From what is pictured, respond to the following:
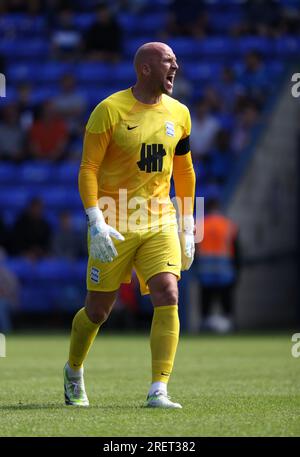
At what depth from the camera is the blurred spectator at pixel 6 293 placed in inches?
709

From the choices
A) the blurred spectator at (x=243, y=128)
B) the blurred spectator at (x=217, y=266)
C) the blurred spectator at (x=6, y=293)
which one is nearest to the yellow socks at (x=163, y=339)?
the blurred spectator at (x=217, y=266)

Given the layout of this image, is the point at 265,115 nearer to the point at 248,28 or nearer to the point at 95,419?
the point at 248,28

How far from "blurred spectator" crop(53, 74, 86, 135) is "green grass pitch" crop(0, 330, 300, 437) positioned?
668cm

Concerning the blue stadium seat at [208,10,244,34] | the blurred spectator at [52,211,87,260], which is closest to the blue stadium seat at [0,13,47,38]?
the blue stadium seat at [208,10,244,34]

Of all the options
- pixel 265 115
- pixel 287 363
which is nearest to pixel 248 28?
pixel 265 115

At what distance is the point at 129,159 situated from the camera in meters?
7.54

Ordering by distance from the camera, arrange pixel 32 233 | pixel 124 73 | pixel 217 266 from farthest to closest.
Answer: pixel 124 73 → pixel 32 233 → pixel 217 266

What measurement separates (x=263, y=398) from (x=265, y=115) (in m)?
12.1

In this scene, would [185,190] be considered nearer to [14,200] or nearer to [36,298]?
[36,298]

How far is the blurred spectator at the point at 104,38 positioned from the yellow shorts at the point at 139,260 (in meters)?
15.3

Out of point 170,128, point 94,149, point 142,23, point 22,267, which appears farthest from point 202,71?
point 94,149

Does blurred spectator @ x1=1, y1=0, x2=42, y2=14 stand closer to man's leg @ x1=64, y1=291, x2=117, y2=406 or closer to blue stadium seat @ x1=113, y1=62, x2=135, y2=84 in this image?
blue stadium seat @ x1=113, y1=62, x2=135, y2=84

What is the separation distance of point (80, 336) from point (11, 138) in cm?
1362

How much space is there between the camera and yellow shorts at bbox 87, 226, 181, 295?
7.42 metres
